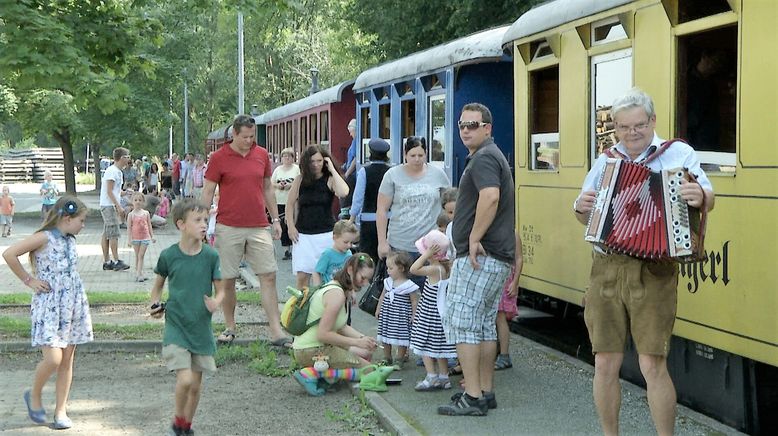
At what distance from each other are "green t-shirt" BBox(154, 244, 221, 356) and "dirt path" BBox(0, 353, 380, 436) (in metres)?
0.65

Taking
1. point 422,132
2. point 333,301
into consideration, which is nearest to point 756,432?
point 333,301

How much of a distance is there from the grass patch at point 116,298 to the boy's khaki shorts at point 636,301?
7.72 metres

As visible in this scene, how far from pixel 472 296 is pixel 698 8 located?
6.97 feet

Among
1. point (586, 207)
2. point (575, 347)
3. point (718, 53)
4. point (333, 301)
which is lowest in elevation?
point (575, 347)

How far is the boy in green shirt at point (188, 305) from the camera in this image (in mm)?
6848

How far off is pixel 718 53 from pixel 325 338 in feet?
10.4

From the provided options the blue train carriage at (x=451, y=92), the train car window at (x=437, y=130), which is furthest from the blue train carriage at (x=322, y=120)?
the train car window at (x=437, y=130)

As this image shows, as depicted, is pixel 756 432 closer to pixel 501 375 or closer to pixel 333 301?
pixel 501 375

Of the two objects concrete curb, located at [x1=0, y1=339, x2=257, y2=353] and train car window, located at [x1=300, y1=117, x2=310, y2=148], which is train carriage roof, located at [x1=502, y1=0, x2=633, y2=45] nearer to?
concrete curb, located at [x1=0, y1=339, x2=257, y2=353]

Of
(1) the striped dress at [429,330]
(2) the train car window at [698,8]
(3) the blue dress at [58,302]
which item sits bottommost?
(1) the striped dress at [429,330]

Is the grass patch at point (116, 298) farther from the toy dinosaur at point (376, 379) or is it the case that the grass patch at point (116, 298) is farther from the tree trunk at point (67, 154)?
the tree trunk at point (67, 154)

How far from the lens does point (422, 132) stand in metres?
14.6

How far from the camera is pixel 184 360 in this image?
22.5 ft

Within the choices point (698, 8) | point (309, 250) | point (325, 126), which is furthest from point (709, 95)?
point (325, 126)
